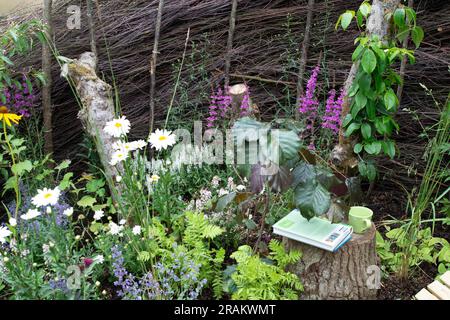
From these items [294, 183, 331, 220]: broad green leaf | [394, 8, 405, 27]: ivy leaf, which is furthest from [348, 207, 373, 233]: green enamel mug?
[394, 8, 405, 27]: ivy leaf

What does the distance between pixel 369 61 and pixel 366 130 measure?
1.27ft

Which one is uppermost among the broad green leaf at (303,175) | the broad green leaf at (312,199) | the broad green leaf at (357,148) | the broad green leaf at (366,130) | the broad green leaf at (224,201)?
the broad green leaf at (303,175)

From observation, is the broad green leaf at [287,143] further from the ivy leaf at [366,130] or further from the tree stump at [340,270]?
the ivy leaf at [366,130]

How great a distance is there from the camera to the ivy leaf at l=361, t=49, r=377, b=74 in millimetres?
2168

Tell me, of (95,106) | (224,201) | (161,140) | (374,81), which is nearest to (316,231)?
(224,201)

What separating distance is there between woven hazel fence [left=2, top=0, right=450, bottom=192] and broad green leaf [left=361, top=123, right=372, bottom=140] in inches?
23.6

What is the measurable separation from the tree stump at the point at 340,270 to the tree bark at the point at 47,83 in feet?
6.59

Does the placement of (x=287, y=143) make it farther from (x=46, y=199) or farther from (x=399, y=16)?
(x=399, y=16)

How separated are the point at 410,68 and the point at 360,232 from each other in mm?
1347

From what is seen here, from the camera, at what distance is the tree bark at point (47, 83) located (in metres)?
3.01

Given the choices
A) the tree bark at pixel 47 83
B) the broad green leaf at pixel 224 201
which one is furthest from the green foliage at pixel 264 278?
the tree bark at pixel 47 83

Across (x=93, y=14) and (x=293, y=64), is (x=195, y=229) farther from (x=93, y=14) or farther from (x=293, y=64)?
(x=93, y=14)

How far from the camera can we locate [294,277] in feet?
6.21

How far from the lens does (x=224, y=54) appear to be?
10.7 feet
